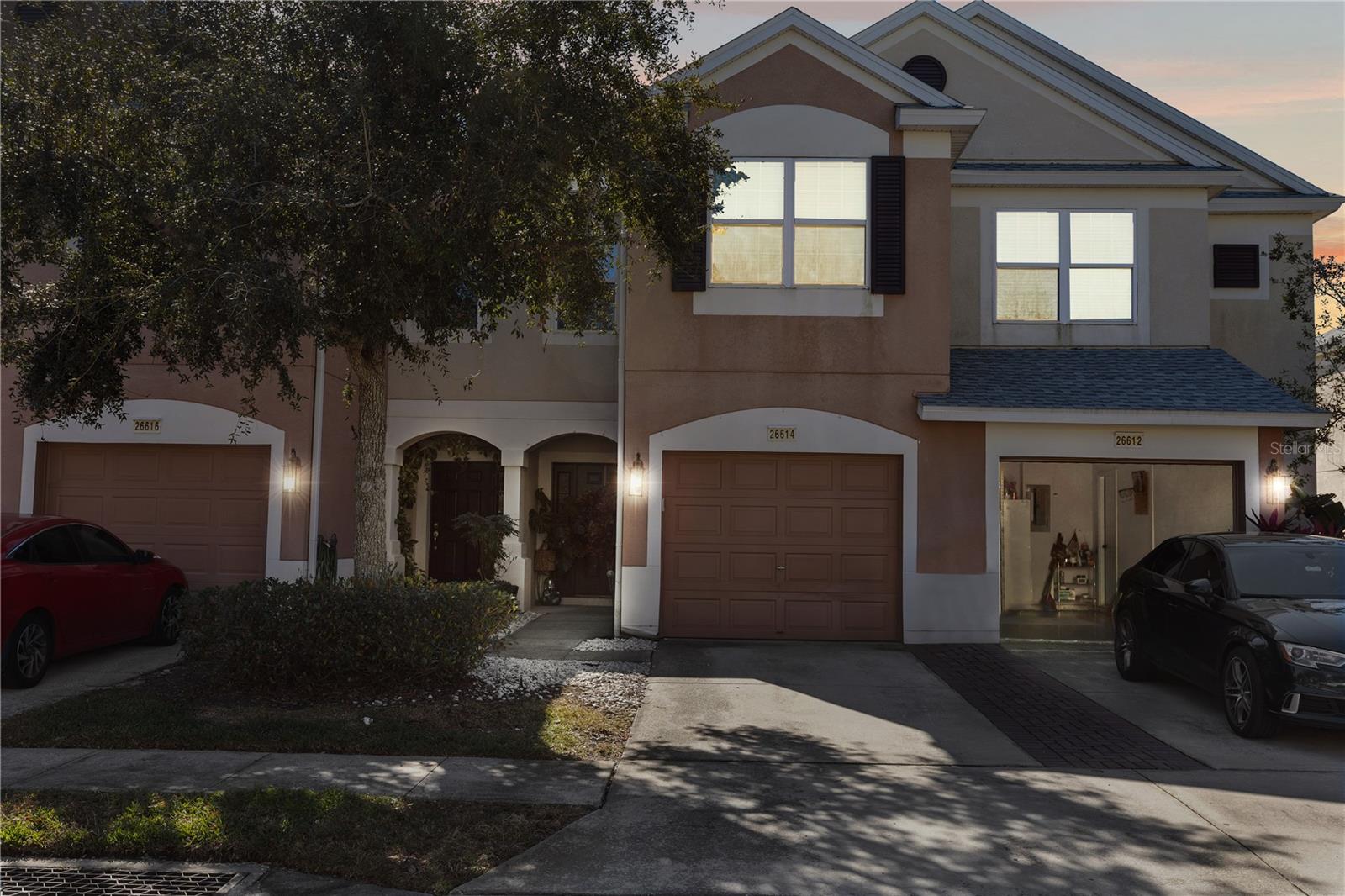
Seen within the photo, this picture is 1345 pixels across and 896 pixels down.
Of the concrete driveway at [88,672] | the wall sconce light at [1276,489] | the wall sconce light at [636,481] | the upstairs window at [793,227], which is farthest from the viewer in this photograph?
the upstairs window at [793,227]

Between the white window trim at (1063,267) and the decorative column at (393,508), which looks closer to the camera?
the white window trim at (1063,267)

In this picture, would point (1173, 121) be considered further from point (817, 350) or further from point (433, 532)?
point (433, 532)

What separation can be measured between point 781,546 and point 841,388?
217 cm

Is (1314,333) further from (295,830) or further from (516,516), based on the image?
(295,830)

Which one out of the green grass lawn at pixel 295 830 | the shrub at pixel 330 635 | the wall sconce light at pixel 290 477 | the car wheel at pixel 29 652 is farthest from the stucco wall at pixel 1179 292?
the car wheel at pixel 29 652

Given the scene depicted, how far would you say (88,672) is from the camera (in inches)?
394

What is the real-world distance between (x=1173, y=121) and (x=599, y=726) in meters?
15.3

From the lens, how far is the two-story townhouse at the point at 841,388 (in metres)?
12.6

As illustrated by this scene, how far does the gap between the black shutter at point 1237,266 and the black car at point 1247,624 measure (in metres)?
7.64

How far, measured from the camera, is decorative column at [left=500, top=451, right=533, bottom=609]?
15266 mm

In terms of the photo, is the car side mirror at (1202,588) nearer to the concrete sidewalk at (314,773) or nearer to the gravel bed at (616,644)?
the concrete sidewalk at (314,773)

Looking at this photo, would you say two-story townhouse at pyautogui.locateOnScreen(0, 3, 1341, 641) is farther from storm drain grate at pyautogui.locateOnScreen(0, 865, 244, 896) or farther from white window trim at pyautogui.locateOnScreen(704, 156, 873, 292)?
storm drain grate at pyautogui.locateOnScreen(0, 865, 244, 896)

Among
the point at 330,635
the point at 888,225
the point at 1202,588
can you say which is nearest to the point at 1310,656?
the point at 1202,588

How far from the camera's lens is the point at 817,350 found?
12.7 m
